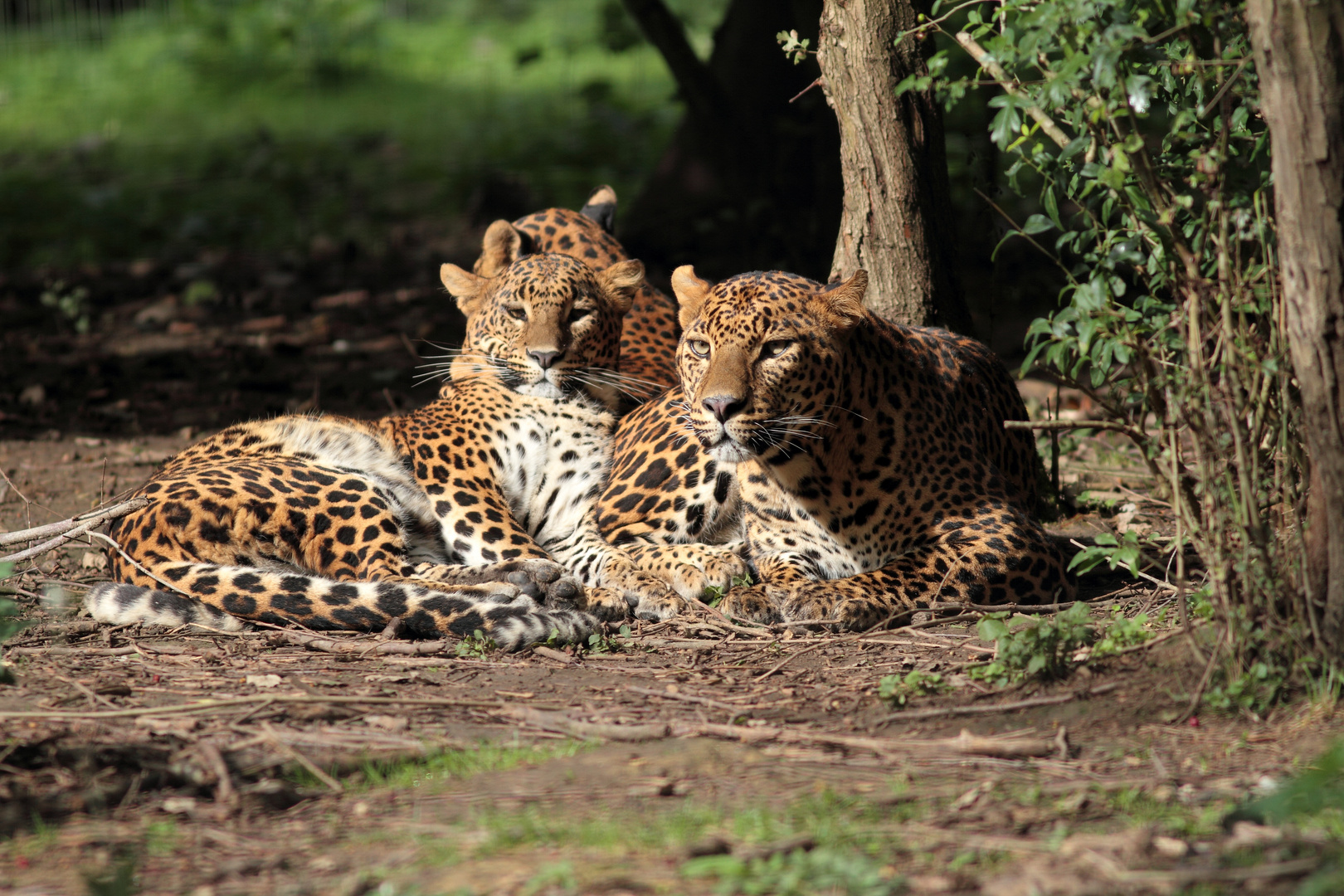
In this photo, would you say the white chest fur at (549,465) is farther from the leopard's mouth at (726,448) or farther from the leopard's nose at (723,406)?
the leopard's nose at (723,406)

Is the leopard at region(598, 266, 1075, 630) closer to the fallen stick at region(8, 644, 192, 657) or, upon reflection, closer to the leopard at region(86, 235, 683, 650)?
the leopard at region(86, 235, 683, 650)

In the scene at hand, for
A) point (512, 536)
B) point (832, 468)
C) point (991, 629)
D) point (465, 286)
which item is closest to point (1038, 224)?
point (991, 629)

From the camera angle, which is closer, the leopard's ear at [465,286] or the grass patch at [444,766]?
the grass patch at [444,766]

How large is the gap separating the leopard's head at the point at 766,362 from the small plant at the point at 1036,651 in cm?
153

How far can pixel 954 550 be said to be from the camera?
613cm

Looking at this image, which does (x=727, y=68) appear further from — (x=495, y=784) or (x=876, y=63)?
(x=495, y=784)

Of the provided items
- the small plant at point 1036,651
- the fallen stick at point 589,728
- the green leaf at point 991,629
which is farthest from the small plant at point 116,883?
the green leaf at point 991,629

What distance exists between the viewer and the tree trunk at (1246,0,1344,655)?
400 centimetres

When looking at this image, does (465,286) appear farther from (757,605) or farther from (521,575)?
(757,605)

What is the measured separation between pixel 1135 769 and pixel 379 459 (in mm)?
4173

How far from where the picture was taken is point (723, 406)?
5.75 m

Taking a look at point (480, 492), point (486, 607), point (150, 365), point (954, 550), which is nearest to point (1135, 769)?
point (954, 550)

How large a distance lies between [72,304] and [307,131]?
7665mm

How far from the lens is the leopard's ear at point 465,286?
7.72 m
